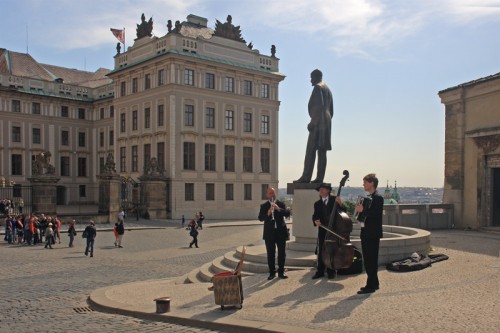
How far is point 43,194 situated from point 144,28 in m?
A: 20.6

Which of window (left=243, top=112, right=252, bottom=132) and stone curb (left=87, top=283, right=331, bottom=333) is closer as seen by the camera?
stone curb (left=87, top=283, right=331, bottom=333)

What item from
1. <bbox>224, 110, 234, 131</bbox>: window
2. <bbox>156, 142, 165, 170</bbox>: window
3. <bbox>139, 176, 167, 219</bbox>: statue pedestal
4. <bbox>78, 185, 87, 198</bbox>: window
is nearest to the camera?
<bbox>139, 176, 167, 219</bbox>: statue pedestal

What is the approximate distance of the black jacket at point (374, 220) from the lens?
8.64m

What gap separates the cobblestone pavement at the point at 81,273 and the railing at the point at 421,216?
7.41m

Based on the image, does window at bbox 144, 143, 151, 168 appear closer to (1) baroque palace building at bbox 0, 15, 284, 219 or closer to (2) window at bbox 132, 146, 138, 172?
(1) baroque palace building at bbox 0, 15, 284, 219

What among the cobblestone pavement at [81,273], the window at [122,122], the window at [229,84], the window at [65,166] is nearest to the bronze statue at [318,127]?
the cobblestone pavement at [81,273]

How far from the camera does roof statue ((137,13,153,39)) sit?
46.0 meters

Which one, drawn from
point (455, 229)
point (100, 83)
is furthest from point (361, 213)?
point (100, 83)

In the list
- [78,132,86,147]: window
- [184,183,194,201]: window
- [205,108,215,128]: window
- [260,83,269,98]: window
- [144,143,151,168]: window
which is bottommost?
[184,183,194,201]: window

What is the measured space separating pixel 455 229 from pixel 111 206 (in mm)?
21285

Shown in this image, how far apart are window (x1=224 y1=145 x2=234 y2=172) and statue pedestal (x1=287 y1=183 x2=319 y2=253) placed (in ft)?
105

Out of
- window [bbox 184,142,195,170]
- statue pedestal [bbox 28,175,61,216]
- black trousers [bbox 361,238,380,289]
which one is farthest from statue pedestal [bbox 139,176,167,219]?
black trousers [bbox 361,238,380,289]

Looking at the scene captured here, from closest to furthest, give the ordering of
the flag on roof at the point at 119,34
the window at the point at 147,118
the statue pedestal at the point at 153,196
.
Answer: the statue pedestal at the point at 153,196
the window at the point at 147,118
the flag on roof at the point at 119,34

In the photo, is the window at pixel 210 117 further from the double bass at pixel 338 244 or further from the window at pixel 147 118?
the double bass at pixel 338 244
